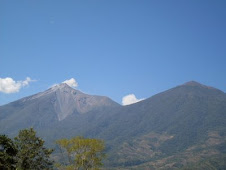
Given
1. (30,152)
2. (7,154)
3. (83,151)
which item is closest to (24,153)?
(30,152)

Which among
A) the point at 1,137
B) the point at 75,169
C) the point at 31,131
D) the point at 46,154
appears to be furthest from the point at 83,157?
the point at 1,137

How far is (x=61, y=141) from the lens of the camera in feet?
189

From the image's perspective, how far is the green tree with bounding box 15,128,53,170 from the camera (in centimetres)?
4822

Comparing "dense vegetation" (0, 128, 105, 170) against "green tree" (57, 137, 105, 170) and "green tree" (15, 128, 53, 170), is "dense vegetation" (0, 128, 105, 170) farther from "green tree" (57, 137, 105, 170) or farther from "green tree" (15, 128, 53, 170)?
"green tree" (57, 137, 105, 170)

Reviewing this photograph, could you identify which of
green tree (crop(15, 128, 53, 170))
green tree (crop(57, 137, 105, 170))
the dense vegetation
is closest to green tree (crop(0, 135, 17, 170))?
the dense vegetation

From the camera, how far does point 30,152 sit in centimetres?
4869

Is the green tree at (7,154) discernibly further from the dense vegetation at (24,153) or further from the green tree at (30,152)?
the green tree at (30,152)

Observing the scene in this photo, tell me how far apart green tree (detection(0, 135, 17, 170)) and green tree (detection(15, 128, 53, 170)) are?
884mm

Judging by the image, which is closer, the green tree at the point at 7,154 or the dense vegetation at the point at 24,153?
the green tree at the point at 7,154

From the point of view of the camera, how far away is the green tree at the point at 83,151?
189 ft

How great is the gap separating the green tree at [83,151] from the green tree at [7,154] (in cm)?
1125

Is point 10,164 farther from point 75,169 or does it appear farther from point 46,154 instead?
point 75,169

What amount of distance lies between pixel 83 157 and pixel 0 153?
58.7ft

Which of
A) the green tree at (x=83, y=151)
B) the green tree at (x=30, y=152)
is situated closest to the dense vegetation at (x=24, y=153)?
the green tree at (x=30, y=152)
